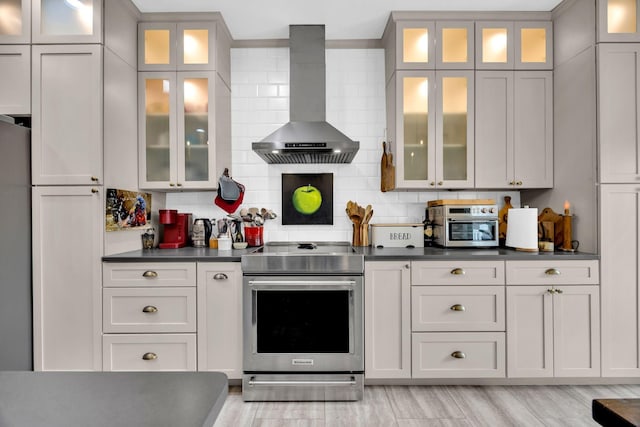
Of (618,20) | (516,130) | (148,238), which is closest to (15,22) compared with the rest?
(148,238)

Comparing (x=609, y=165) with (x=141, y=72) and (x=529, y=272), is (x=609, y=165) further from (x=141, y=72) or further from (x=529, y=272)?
(x=141, y=72)

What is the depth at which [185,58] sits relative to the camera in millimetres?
2869

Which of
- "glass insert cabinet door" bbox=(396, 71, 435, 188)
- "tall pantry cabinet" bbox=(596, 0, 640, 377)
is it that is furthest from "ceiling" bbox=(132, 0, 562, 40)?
"tall pantry cabinet" bbox=(596, 0, 640, 377)

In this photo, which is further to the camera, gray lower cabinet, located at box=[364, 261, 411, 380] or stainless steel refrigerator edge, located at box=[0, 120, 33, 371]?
gray lower cabinet, located at box=[364, 261, 411, 380]

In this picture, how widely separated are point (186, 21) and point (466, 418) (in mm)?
3346

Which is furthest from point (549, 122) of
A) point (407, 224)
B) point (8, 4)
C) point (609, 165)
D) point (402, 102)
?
point (8, 4)

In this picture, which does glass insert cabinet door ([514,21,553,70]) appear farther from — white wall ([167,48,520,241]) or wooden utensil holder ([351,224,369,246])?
wooden utensil holder ([351,224,369,246])

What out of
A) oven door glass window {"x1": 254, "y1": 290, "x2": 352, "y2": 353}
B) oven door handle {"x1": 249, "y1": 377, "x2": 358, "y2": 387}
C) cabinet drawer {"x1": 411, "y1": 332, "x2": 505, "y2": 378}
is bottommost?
oven door handle {"x1": 249, "y1": 377, "x2": 358, "y2": 387}

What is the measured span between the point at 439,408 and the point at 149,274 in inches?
79.7

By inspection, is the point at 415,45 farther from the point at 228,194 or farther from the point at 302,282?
the point at 302,282

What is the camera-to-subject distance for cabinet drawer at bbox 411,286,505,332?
2.47 m

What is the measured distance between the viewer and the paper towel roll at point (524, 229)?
2.64 metres

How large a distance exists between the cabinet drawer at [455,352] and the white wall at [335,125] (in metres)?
1.09

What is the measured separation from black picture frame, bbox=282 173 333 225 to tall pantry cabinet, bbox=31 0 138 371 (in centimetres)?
140
